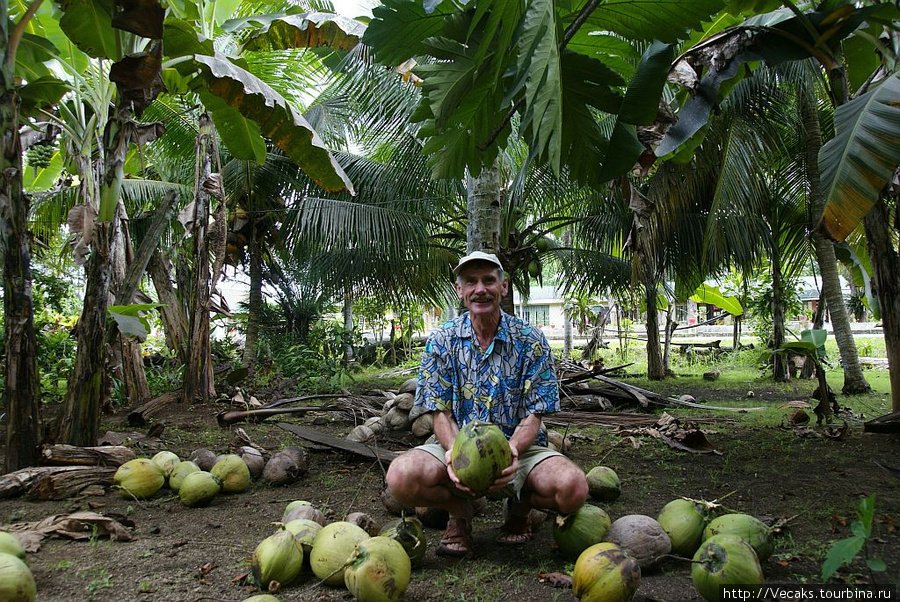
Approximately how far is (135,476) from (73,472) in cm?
44

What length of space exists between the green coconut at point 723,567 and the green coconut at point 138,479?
9.35 feet

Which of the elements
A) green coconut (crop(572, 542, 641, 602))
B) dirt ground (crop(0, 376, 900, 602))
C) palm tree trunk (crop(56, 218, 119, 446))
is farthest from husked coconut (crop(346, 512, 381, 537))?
palm tree trunk (crop(56, 218, 119, 446))

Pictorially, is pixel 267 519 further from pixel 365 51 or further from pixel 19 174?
pixel 365 51

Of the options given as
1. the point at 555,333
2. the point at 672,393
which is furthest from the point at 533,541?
the point at 555,333

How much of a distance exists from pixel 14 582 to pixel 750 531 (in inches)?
95.0

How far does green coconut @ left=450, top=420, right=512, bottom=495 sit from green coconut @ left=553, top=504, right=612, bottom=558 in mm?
365

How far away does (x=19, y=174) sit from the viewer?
339 centimetres

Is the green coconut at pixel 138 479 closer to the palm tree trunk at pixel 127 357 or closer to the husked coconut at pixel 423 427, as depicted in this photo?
the husked coconut at pixel 423 427

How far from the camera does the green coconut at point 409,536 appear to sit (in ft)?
7.38

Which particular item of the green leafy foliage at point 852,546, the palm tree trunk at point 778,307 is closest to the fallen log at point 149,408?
the green leafy foliage at point 852,546

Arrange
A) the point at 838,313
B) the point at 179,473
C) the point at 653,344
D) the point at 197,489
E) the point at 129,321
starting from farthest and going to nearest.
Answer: the point at 653,344, the point at 838,313, the point at 129,321, the point at 179,473, the point at 197,489

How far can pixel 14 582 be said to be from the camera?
1.79m

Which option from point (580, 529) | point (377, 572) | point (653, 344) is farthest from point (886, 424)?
point (653, 344)

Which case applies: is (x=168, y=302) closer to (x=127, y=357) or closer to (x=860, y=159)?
(x=127, y=357)
